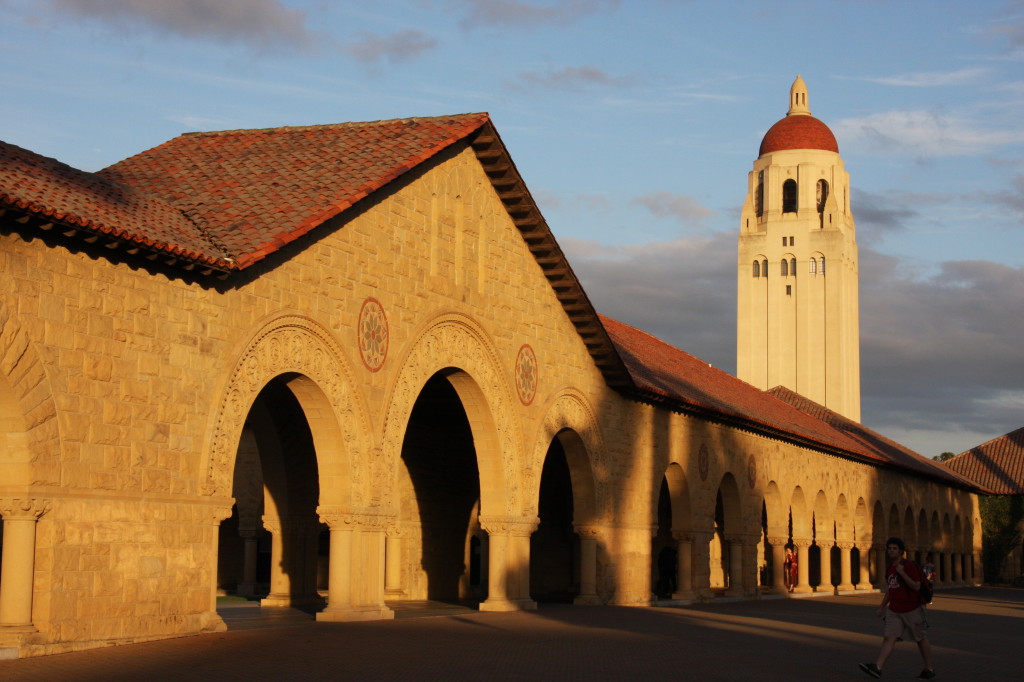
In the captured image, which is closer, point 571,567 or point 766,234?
point 571,567

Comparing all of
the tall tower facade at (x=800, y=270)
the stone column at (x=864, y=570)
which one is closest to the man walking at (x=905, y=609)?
the stone column at (x=864, y=570)

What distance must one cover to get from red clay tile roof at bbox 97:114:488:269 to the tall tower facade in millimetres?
79208

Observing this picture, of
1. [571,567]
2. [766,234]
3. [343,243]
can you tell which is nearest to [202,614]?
[343,243]

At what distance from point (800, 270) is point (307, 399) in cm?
8393

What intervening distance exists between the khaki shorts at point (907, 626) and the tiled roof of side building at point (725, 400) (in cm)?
1426

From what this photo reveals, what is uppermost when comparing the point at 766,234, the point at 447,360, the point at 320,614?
Answer: the point at 766,234

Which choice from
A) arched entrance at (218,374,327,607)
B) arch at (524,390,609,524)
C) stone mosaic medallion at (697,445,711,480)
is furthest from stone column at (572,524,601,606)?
stone mosaic medallion at (697,445,711,480)

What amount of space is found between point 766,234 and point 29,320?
88.9m

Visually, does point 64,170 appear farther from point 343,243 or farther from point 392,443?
Result: point 392,443

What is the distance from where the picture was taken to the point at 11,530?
46.4 feet

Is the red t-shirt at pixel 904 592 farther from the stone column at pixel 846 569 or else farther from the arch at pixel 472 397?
the stone column at pixel 846 569

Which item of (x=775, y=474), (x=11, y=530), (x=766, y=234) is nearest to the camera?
(x=11, y=530)

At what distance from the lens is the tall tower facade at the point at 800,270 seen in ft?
322

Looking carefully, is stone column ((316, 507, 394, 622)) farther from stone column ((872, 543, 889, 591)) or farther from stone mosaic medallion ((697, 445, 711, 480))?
stone column ((872, 543, 889, 591))
